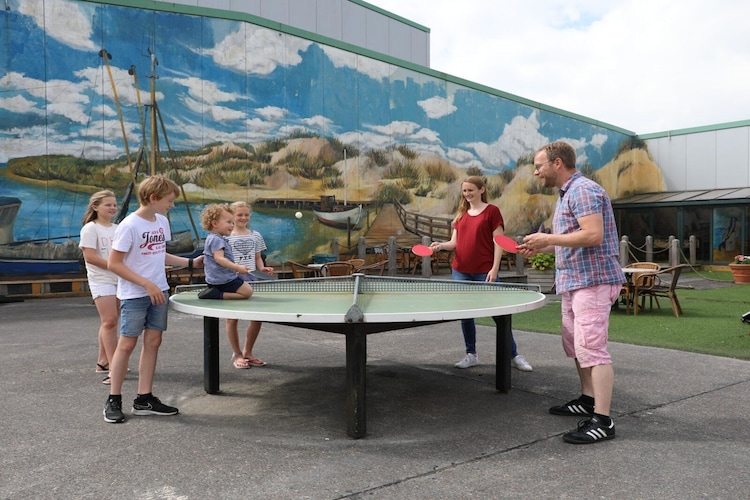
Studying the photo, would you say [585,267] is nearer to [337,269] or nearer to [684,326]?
[684,326]

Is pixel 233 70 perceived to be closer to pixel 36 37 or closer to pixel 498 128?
pixel 36 37

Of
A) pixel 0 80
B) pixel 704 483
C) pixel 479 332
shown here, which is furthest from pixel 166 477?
pixel 0 80

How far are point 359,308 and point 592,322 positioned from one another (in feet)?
4.40

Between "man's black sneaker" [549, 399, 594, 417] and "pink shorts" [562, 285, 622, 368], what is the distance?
0.45 metres

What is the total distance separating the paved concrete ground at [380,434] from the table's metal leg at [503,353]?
9cm

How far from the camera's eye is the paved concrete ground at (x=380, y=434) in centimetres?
293

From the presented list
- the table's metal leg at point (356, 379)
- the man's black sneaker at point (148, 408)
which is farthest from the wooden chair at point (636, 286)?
the man's black sneaker at point (148, 408)

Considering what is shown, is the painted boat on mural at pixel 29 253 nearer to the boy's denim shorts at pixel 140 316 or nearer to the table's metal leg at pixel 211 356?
the table's metal leg at pixel 211 356

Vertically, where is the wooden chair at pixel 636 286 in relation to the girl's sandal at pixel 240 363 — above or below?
above

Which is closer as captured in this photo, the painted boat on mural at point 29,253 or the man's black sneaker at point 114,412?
the man's black sneaker at point 114,412

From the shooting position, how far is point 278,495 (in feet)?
9.21

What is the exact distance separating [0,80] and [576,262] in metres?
14.1

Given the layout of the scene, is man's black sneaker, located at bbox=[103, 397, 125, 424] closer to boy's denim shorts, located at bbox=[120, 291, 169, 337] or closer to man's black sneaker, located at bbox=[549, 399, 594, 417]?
boy's denim shorts, located at bbox=[120, 291, 169, 337]

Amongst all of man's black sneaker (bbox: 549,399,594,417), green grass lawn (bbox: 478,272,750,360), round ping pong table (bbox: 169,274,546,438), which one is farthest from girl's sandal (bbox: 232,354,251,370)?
green grass lawn (bbox: 478,272,750,360)
